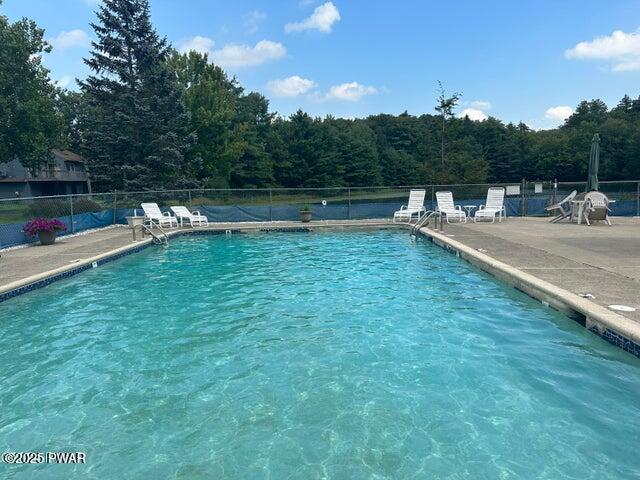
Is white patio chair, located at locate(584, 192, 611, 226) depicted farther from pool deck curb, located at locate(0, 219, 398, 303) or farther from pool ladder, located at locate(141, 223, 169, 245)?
pool ladder, located at locate(141, 223, 169, 245)

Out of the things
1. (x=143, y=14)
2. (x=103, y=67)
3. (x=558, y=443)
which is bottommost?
(x=558, y=443)

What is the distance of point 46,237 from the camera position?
12016 millimetres

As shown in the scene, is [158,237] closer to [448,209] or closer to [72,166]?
[448,209]

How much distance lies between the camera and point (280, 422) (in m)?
3.51

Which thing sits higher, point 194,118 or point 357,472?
point 194,118

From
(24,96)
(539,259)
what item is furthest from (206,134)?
(539,259)

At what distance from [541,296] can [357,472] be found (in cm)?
438

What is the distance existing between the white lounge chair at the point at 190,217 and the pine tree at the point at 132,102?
37.7 ft

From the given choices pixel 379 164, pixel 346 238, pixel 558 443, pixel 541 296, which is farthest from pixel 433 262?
pixel 379 164

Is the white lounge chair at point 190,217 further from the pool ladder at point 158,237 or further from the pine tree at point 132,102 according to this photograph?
the pine tree at point 132,102

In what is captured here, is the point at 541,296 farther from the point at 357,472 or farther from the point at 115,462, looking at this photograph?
the point at 115,462

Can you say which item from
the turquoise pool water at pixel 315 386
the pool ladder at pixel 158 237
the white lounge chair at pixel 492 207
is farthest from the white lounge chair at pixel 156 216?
the white lounge chair at pixel 492 207

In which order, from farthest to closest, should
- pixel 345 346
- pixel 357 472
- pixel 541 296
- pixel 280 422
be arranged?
pixel 541 296 < pixel 345 346 < pixel 280 422 < pixel 357 472

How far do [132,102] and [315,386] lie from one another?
1089 inches
